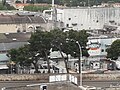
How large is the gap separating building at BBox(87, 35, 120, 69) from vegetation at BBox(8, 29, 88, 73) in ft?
12.5

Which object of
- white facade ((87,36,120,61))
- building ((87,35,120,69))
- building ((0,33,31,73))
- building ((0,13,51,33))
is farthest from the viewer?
building ((0,13,51,33))

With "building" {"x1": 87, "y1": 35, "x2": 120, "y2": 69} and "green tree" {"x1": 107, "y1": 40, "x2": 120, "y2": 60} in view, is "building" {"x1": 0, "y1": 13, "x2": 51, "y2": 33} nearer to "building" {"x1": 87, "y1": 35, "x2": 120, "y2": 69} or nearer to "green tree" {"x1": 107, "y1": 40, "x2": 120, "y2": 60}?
"building" {"x1": 87, "y1": 35, "x2": 120, "y2": 69}

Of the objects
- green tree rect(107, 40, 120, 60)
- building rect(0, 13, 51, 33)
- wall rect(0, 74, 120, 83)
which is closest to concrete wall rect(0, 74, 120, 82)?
wall rect(0, 74, 120, 83)

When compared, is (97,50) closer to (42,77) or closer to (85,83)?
(85,83)

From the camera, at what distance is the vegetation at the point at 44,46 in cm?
1783

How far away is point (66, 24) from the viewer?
32531 millimetres

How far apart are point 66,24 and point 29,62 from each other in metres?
15.0

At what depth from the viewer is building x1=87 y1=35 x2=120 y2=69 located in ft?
73.6

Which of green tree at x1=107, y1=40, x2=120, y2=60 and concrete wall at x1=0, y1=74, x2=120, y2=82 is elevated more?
green tree at x1=107, y1=40, x2=120, y2=60

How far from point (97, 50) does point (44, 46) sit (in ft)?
20.4

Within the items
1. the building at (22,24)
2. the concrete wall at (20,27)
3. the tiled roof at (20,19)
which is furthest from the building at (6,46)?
the tiled roof at (20,19)

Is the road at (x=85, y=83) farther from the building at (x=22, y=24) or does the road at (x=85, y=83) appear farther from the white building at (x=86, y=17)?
the white building at (x=86, y=17)

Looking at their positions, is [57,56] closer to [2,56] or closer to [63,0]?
[2,56]

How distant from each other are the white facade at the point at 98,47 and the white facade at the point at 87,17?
8259mm
